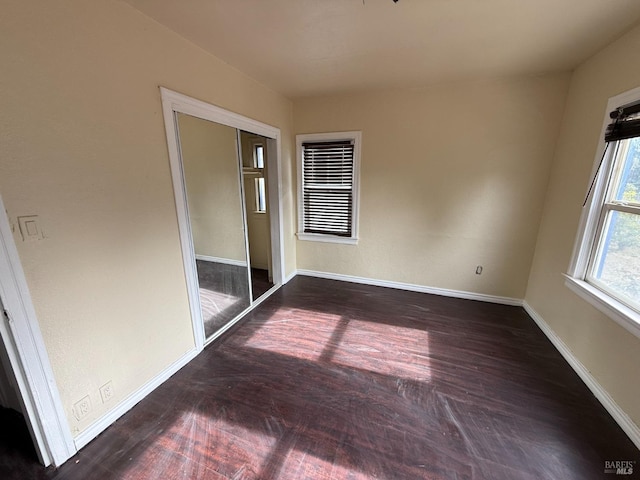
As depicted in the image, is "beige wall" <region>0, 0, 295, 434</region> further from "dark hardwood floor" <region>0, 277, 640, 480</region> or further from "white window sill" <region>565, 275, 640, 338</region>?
"white window sill" <region>565, 275, 640, 338</region>

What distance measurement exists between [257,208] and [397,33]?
2981 mm

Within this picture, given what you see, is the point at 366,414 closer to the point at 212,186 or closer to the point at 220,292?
the point at 220,292

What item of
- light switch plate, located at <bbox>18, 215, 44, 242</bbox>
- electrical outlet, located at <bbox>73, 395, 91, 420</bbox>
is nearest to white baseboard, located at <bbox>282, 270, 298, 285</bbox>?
electrical outlet, located at <bbox>73, 395, 91, 420</bbox>

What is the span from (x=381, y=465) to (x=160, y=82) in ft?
8.87

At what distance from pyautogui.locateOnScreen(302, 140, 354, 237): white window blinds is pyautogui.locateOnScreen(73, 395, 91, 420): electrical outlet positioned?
9.47 feet

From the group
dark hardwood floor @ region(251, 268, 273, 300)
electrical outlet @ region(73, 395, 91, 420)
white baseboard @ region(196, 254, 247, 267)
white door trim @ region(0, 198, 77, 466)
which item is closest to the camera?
white door trim @ region(0, 198, 77, 466)

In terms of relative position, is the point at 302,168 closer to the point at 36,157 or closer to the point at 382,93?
the point at 382,93

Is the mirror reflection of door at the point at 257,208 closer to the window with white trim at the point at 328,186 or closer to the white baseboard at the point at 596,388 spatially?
the window with white trim at the point at 328,186

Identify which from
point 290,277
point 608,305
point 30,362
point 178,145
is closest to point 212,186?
point 178,145

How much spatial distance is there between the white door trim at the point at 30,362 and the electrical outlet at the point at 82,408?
5 cm

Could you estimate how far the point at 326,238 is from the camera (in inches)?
148

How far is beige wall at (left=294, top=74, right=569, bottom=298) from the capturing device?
2695mm

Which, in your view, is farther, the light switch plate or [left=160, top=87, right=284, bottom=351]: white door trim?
[left=160, top=87, right=284, bottom=351]: white door trim

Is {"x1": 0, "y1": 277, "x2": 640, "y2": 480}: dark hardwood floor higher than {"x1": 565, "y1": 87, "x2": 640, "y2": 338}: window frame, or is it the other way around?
{"x1": 565, "y1": 87, "x2": 640, "y2": 338}: window frame
